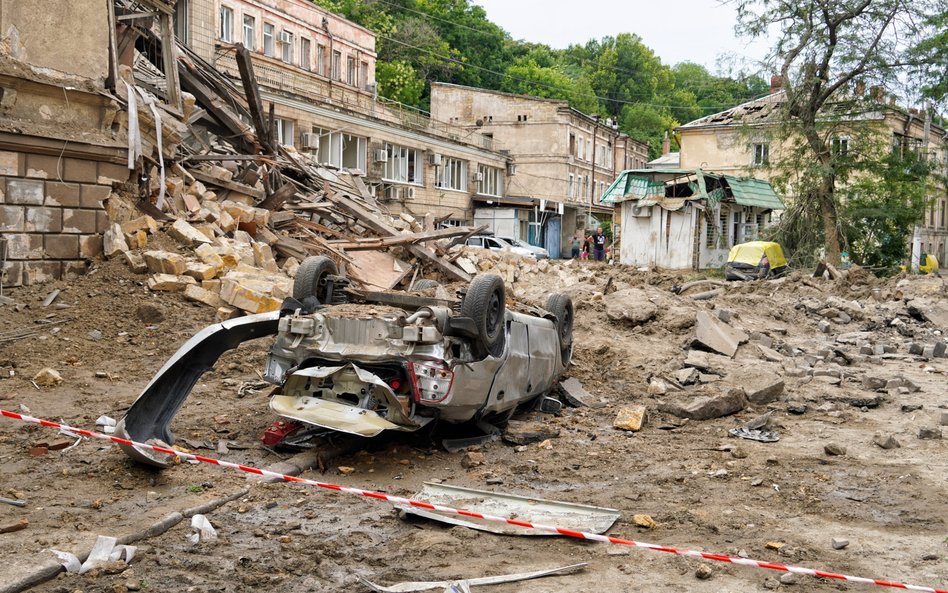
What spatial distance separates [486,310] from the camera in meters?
7.73

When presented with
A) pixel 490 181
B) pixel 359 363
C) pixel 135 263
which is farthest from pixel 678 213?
pixel 359 363

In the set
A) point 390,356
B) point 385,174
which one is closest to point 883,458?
point 390,356

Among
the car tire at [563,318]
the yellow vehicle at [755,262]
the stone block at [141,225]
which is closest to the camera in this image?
the car tire at [563,318]

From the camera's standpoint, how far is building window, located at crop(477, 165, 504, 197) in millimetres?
50812

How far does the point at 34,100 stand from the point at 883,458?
38.2ft

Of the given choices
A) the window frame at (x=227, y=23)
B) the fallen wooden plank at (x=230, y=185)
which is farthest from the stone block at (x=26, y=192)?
the window frame at (x=227, y=23)

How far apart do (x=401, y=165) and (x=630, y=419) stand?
33595 millimetres

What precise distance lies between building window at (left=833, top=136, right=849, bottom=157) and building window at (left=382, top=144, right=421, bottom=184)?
739 inches

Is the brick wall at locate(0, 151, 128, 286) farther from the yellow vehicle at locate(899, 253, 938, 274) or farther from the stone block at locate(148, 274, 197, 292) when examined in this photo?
the yellow vehicle at locate(899, 253, 938, 274)

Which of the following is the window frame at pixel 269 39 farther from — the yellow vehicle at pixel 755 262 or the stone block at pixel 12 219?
the stone block at pixel 12 219

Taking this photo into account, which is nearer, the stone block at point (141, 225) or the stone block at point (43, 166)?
the stone block at point (43, 166)

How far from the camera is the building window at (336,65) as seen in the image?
46031 mm

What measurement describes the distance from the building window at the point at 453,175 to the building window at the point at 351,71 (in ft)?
22.8

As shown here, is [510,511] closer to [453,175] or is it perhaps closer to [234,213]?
[234,213]
